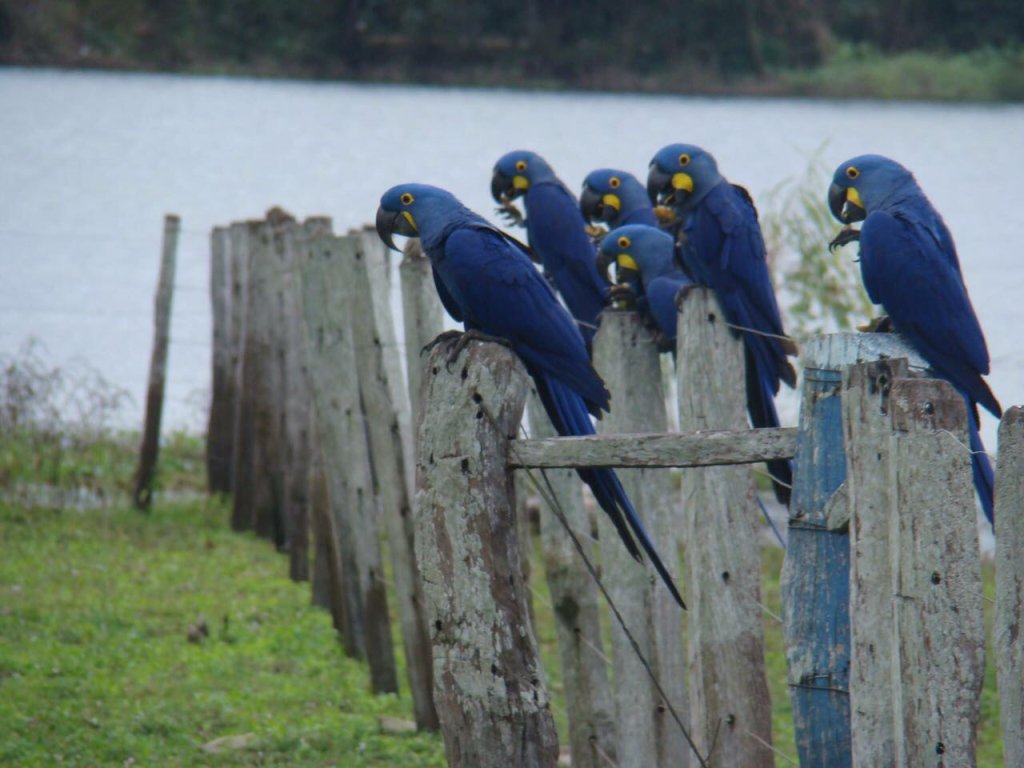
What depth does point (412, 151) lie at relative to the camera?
14867 mm

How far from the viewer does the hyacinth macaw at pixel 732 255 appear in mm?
3764

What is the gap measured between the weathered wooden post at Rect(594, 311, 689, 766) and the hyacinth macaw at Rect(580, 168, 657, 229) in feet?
3.64

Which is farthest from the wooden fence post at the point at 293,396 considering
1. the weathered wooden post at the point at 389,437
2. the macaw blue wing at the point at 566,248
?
the macaw blue wing at the point at 566,248

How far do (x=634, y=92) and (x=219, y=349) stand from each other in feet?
33.8

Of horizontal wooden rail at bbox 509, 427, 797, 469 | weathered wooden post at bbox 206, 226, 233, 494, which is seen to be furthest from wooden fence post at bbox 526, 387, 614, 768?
weathered wooden post at bbox 206, 226, 233, 494

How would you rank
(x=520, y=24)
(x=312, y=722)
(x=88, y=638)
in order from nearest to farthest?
(x=312, y=722), (x=88, y=638), (x=520, y=24)

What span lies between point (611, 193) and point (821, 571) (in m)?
2.45

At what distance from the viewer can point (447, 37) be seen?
17.2 meters

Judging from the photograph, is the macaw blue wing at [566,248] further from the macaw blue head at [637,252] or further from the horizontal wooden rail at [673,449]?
the horizontal wooden rail at [673,449]

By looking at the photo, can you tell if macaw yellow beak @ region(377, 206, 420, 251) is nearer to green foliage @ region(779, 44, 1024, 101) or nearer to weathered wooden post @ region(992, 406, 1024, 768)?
weathered wooden post @ region(992, 406, 1024, 768)

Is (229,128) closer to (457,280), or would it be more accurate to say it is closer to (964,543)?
(457,280)

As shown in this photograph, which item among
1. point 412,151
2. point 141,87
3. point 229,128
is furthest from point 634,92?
point 141,87

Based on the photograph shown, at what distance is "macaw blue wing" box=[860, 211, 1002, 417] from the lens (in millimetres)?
3127

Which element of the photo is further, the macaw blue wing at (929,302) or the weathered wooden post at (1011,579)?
the macaw blue wing at (929,302)
